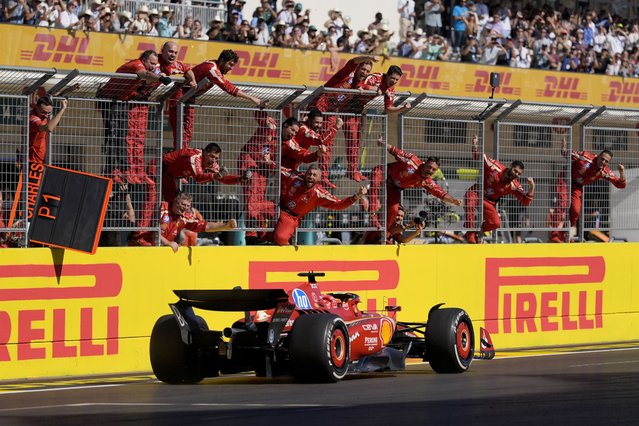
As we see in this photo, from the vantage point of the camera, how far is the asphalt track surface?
9.11m

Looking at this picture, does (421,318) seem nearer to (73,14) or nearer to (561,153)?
(561,153)

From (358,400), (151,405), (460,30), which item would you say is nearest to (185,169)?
(151,405)

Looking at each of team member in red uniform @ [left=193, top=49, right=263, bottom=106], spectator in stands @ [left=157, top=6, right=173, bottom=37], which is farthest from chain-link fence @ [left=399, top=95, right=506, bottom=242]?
spectator in stands @ [left=157, top=6, right=173, bottom=37]

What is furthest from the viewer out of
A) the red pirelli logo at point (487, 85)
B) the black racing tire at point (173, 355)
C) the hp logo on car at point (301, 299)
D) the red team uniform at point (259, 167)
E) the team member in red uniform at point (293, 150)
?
the red pirelli logo at point (487, 85)

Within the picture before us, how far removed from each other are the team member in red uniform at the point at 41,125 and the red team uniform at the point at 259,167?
2.26 metres

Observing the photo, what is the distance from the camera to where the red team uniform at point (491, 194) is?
15977mm

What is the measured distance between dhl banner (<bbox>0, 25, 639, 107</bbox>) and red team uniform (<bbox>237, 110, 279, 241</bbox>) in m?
7.30

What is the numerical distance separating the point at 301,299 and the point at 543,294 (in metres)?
5.21

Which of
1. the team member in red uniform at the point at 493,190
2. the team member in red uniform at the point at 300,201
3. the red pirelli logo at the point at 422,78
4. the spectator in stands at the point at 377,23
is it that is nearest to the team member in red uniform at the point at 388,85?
the team member in red uniform at the point at 300,201

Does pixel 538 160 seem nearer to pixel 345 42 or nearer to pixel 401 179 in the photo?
pixel 401 179

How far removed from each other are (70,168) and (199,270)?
1.68 m

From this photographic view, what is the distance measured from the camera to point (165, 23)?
22922 millimetres

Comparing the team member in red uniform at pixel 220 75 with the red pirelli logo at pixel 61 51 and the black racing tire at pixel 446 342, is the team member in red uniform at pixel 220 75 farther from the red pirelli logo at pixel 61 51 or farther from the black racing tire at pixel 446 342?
the red pirelli logo at pixel 61 51

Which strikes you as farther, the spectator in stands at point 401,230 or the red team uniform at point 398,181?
the spectator in stands at point 401,230
